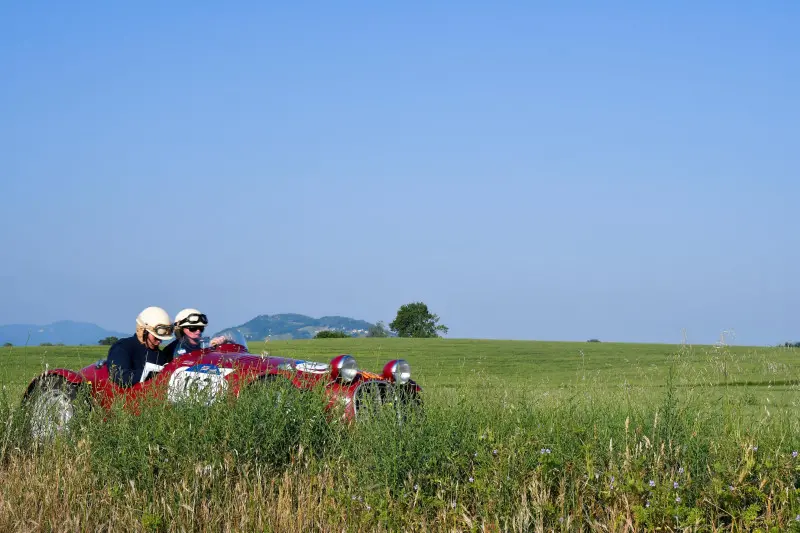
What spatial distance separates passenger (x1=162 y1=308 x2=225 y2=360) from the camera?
988 cm

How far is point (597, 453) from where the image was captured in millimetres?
6332

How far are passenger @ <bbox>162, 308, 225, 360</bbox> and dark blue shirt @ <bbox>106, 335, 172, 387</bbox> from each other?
0.27 meters

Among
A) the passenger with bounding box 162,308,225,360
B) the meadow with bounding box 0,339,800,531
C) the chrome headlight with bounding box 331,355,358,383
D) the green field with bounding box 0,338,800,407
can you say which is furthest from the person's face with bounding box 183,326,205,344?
the green field with bounding box 0,338,800,407

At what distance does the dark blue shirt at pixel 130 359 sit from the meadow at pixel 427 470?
4.96 feet

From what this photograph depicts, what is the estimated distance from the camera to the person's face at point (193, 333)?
32.6 ft

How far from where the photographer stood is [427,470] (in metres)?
6.51

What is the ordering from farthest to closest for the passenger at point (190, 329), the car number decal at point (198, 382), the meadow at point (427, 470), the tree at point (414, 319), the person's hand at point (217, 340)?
the tree at point (414, 319) < the person's hand at point (217, 340) < the passenger at point (190, 329) < the car number decal at point (198, 382) < the meadow at point (427, 470)

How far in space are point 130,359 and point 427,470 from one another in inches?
191

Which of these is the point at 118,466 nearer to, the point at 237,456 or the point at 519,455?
the point at 237,456

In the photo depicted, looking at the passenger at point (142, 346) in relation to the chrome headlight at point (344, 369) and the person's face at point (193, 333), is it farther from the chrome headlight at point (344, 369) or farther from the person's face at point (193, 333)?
the chrome headlight at point (344, 369)

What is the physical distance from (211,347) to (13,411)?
217 cm

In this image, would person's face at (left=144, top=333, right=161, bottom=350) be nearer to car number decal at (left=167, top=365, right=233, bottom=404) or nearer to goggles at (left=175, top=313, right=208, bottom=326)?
goggles at (left=175, top=313, right=208, bottom=326)

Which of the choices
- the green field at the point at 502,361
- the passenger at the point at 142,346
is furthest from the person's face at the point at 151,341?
the green field at the point at 502,361

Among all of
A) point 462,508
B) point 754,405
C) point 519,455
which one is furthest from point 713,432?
point 754,405
